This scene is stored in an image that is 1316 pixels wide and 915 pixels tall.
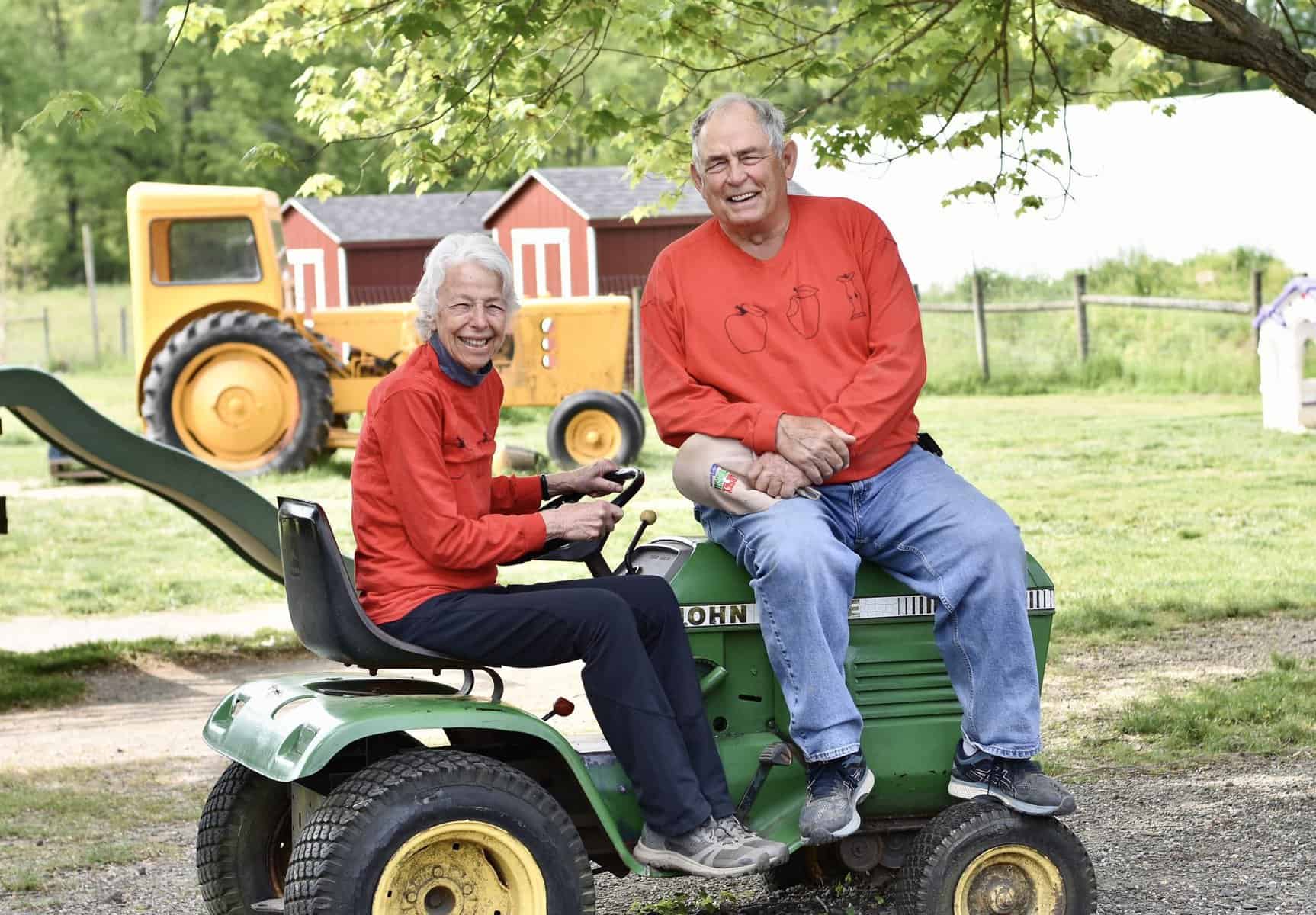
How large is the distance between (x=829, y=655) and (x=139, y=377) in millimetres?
11589

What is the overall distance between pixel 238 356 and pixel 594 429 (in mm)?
2980

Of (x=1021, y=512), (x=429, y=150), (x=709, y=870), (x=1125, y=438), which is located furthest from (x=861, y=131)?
(x=1125, y=438)

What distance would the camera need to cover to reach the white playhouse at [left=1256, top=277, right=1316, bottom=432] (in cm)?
1413

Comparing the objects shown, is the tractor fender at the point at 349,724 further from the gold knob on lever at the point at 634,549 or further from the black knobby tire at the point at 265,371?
the black knobby tire at the point at 265,371

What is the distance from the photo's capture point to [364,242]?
31.1m

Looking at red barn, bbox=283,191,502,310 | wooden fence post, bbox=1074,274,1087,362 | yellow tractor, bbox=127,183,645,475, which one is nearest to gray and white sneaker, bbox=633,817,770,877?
yellow tractor, bbox=127,183,645,475

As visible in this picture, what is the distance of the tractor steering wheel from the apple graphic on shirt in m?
0.35

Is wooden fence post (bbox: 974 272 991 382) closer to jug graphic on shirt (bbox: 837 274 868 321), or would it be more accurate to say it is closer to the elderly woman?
jug graphic on shirt (bbox: 837 274 868 321)

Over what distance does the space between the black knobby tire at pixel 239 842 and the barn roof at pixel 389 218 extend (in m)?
27.2

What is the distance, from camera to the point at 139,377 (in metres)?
13.9

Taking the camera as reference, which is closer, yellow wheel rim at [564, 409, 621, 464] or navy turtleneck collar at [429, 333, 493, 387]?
navy turtleneck collar at [429, 333, 493, 387]

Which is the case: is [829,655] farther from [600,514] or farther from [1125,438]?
[1125,438]

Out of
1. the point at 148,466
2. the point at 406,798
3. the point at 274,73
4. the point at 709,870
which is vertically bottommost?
the point at 709,870

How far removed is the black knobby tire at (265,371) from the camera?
1352cm
